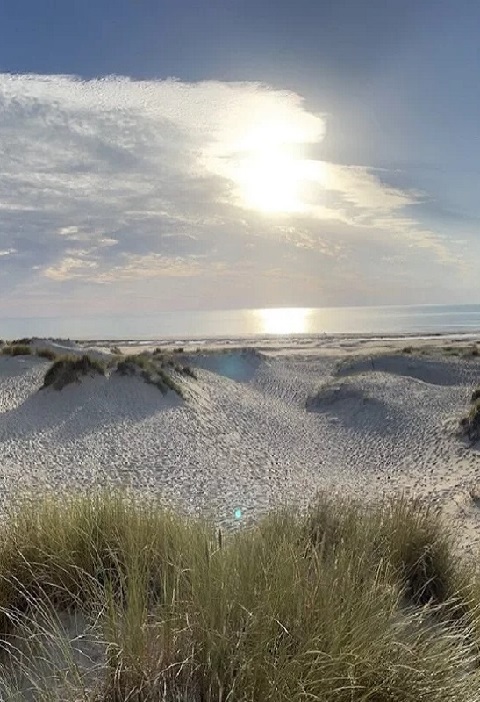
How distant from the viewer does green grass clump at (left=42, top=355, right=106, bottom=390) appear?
1606 centimetres

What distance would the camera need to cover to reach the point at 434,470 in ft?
A: 36.8

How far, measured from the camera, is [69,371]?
16422mm

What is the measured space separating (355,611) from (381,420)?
14750 mm

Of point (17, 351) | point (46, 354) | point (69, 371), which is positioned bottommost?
point (69, 371)

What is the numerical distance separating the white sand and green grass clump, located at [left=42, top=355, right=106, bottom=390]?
13.1 inches

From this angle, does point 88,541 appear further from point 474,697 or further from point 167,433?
point 167,433

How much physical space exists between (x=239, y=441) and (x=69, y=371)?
5.77 meters

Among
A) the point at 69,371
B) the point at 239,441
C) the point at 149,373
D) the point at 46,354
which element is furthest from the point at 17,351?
the point at 239,441

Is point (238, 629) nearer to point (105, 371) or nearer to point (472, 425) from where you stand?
point (472, 425)

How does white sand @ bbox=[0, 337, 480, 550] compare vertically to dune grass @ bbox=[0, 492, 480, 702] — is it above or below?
below

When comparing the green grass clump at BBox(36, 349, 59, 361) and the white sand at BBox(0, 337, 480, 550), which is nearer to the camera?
the white sand at BBox(0, 337, 480, 550)

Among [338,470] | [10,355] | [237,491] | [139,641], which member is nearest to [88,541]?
[139,641]

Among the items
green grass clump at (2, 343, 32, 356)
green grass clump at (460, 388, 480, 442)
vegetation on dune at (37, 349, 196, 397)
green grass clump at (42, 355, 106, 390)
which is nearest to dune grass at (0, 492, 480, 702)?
green grass clump at (460, 388, 480, 442)

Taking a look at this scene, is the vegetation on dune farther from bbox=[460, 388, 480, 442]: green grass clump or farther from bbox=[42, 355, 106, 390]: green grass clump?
bbox=[460, 388, 480, 442]: green grass clump
